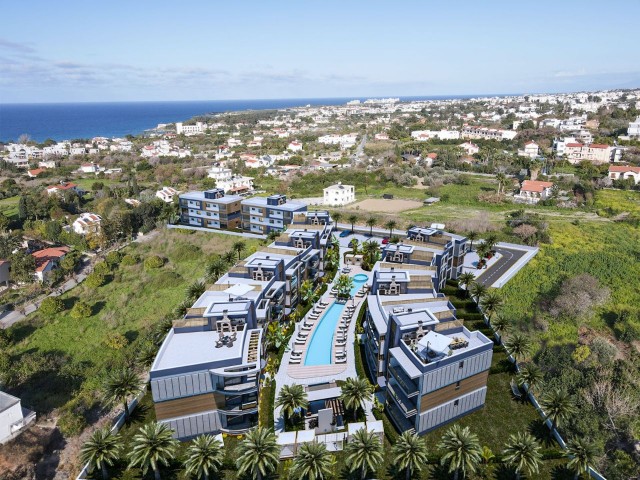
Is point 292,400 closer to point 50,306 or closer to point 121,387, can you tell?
point 121,387

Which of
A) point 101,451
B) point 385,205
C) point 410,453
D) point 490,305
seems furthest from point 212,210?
point 410,453

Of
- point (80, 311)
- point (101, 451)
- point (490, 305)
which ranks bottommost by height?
point (80, 311)

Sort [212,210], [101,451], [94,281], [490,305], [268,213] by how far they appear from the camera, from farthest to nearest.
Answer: [212,210], [268,213], [94,281], [490,305], [101,451]

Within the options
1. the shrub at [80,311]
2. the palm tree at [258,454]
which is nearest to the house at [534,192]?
Result: the shrub at [80,311]

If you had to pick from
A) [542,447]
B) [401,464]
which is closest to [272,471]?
[401,464]

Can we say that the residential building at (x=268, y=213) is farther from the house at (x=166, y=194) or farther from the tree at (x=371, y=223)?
the house at (x=166, y=194)

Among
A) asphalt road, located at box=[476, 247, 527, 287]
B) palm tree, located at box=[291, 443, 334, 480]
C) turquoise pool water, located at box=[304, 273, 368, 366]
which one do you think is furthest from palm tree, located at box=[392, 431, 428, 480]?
asphalt road, located at box=[476, 247, 527, 287]
